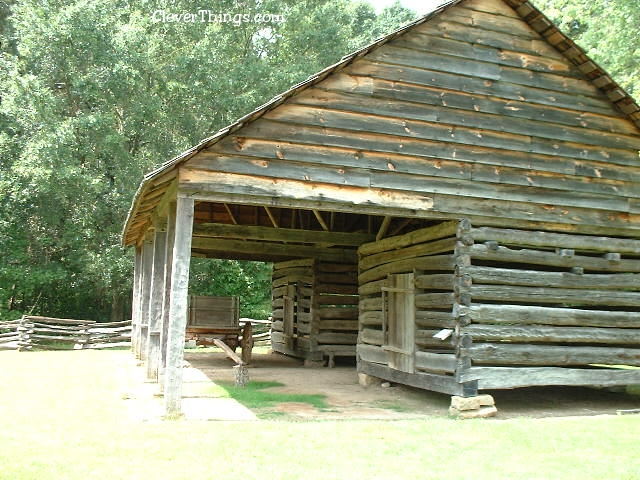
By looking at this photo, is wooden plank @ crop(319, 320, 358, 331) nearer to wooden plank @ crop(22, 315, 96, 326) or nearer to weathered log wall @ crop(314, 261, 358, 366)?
weathered log wall @ crop(314, 261, 358, 366)

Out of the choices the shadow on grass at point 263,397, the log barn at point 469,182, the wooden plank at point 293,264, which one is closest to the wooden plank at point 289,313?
the wooden plank at point 293,264

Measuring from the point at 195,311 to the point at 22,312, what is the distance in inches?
629

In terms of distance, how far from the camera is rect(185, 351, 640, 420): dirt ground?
400 inches

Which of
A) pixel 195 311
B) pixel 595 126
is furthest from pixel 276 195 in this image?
pixel 195 311

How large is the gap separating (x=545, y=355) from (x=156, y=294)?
23.4 ft

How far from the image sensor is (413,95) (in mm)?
10398

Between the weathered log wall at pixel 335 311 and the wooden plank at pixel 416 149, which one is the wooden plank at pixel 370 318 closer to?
the weathered log wall at pixel 335 311

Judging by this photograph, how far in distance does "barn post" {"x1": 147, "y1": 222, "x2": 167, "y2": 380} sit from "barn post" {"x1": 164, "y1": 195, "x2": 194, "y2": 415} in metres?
3.67

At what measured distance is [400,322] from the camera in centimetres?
1230

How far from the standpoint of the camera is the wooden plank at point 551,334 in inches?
407

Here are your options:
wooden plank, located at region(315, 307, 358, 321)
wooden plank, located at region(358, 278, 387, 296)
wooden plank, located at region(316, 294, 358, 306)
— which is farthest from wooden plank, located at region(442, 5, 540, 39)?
wooden plank, located at region(315, 307, 358, 321)

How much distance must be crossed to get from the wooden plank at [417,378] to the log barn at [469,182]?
0.05 m

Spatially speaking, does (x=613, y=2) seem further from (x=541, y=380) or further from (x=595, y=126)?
(x=541, y=380)

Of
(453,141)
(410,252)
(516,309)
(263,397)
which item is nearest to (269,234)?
(410,252)
